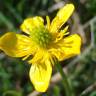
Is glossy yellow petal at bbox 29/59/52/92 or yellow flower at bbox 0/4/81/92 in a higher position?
yellow flower at bbox 0/4/81/92

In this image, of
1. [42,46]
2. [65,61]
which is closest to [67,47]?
[42,46]

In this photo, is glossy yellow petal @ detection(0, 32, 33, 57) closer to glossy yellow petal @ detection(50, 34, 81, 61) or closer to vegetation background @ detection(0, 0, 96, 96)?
glossy yellow petal @ detection(50, 34, 81, 61)

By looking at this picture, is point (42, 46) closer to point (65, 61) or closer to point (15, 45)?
point (15, 45)

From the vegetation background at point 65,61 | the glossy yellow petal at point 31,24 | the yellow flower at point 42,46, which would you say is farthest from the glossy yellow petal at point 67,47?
the vegetation background at point 65,61

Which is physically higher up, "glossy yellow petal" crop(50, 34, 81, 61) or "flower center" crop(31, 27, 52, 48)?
"flower center" crop(31, 27, 52, 48)

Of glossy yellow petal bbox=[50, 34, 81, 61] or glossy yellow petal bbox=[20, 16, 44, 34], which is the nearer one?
glossy yellow petal bbox=[50, 34, 81, 61]

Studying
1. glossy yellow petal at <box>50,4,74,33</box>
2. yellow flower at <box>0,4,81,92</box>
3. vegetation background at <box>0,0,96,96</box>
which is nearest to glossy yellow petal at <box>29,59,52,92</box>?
yellow flower at <box>0,4,81,92</box>

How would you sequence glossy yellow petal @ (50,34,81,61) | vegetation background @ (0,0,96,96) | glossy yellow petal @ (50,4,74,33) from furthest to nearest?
vegetation background @ (0,0,96,96) < glossy yellow petal @ (50,4,74,33) < glossy yellow petal @ (50,34,81,61)

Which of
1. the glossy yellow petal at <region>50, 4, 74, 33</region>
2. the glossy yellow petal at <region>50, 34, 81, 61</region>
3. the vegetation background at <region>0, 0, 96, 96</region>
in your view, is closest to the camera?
the glossy yellow petal at <region>50, 34, 81, 61</region>

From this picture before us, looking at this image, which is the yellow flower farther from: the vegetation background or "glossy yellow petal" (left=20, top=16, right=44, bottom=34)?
the vegetation background

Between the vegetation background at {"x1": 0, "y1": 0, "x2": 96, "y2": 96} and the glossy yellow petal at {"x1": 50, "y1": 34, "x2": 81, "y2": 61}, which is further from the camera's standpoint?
the vegetation background at {"x1": 0, "y1": 0, "x2": 96, "y2": 96}
